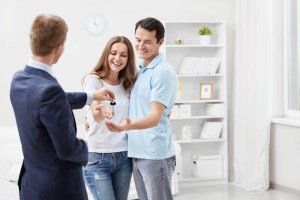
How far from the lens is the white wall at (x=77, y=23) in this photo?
16.5 feet

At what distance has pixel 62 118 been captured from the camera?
1.64 metres

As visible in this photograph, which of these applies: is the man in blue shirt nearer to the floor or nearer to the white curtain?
the floor

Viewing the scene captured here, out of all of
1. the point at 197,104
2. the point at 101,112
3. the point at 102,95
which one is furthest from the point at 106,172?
the point at 197,104

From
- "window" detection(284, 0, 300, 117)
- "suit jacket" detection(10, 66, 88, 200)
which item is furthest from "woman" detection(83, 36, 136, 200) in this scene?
"window" detection(284, 0, 300, 117)

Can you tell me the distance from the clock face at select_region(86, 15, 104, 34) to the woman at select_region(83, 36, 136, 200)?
2820mm

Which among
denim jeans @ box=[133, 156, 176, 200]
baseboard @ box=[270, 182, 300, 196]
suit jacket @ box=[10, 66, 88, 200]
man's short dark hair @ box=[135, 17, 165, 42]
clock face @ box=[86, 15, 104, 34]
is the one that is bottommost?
baseboard @ box=[270, 182, 300, 196]

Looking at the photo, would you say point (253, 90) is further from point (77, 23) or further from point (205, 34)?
point (77, 23)

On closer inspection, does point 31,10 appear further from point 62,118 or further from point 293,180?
point 62,118

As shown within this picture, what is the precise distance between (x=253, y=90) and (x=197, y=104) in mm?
745

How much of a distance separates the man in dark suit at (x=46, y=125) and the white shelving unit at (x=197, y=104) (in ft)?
11.6

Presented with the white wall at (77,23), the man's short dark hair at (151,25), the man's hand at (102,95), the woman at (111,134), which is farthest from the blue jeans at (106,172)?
the white wall at (77,23)

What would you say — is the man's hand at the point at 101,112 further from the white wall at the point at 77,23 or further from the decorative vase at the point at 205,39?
the decorative vase at the point at 205,39

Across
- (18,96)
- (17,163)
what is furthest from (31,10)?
(18,96)

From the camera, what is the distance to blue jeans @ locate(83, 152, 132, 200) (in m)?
2.35
